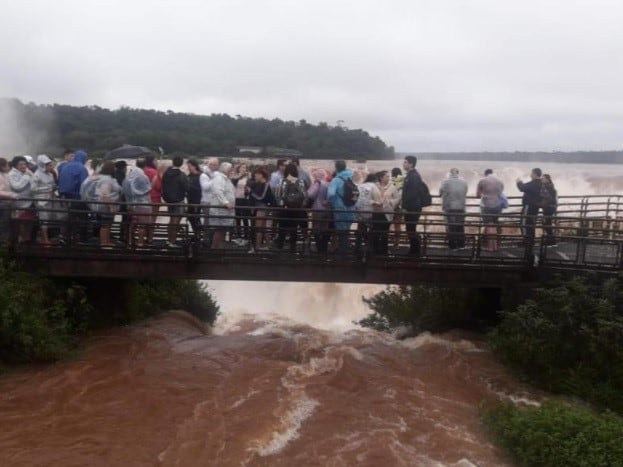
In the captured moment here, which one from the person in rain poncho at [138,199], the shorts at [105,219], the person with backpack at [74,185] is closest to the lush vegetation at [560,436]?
the person in rain poncho at [138,199]

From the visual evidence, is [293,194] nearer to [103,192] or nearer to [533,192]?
[103,192]

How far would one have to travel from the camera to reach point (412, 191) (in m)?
11.1

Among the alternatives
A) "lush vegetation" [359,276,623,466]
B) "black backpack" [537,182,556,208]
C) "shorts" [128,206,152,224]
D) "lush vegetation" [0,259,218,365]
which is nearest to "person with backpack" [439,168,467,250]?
"lush vegetation" [359,276,623,466]

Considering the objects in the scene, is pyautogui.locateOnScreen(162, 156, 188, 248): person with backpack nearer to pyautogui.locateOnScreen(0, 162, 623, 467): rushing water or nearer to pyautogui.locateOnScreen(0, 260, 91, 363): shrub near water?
pyautogui.locateOnScreen(0, 260, 91, 363): shrub near water

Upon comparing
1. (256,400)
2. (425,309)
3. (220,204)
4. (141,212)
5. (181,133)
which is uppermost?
(181,133)

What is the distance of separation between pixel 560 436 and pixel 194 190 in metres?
6.60

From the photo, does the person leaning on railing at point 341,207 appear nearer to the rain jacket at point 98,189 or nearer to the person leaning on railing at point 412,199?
the person leaning on railing at point 412,199

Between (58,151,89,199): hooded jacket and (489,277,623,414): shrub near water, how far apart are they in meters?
7.18

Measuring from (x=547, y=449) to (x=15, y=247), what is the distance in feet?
26.7

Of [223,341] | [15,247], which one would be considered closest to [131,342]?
[223,341]

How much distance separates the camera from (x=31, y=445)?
7547mm

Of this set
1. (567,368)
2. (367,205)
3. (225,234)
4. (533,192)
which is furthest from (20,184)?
(533,192)

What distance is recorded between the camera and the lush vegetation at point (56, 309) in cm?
961

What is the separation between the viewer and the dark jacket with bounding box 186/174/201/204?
11133 mm
